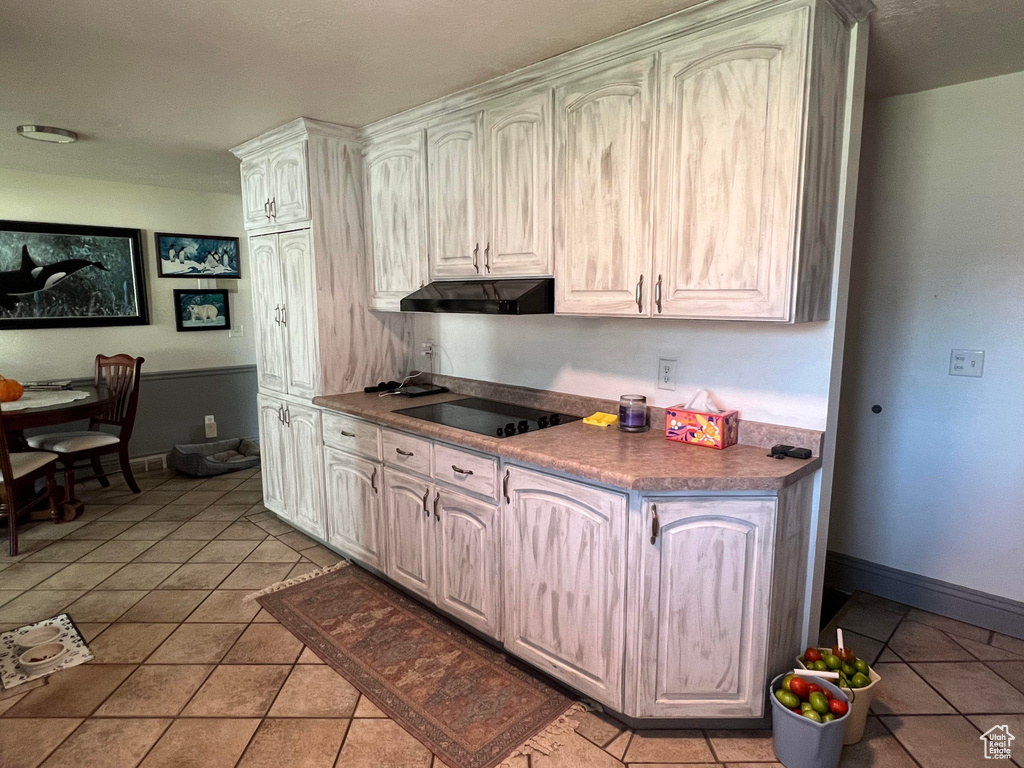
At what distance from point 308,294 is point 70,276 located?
2.48 m

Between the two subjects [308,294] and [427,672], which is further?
[308,294]

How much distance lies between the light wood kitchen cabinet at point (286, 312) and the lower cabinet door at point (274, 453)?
119 mm

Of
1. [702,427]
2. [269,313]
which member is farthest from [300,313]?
[702,427]

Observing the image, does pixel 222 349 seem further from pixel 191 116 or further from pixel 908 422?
pixel 908 422

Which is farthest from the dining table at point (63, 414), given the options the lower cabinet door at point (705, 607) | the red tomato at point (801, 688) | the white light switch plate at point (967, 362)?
the white light switch plate at point (967, 362)

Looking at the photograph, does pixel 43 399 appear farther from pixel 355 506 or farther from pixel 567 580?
pixel 567 580

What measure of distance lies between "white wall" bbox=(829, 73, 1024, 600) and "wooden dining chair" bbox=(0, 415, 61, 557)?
433 centimetres

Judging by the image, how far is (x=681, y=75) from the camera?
1921 millimetres

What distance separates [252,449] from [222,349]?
2.97ft

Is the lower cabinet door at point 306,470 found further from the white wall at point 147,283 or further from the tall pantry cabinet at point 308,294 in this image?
the white wall at point 147,283

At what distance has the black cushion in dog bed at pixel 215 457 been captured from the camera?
4.61 metres

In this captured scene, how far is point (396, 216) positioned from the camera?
3057 millimetres

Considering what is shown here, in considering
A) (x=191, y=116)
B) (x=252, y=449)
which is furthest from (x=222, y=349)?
(x=191, y=116)

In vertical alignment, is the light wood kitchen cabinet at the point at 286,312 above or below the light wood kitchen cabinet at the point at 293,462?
above
